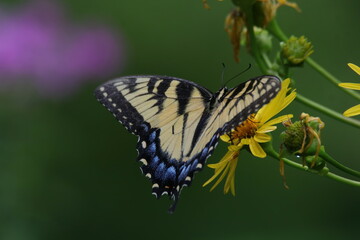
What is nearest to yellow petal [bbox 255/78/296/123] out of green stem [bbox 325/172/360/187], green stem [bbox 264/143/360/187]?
green stem [bbox 264/143/360/187]

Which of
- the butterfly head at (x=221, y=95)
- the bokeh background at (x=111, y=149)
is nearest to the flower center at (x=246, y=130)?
the butterfly head at (x=221, y=95)

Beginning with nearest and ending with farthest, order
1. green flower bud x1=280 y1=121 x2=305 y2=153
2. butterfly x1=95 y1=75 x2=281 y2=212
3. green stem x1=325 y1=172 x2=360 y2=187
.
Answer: green stem x1=325 y1=172 x2=360 y2=187 < green flower bud x1=280 y1=121 x2=305 y2=153 < butterfly x1=95 y1=75 x2=281 y2=212

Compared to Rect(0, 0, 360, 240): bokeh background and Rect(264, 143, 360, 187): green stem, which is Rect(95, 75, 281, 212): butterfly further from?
Result: Rect(0, 0, 360, 240): bokeh background

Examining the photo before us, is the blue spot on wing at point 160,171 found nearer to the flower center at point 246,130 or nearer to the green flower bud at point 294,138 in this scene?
the flower center at point 246,130

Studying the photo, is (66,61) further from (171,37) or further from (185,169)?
(185,169)

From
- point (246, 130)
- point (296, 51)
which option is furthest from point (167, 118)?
point (296, 51)

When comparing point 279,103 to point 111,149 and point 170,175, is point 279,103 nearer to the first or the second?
point 170,175
